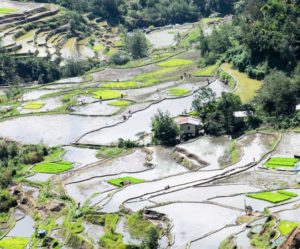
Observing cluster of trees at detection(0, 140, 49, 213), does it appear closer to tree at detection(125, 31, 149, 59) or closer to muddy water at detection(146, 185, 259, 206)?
muddy water at detection(146, 185, 259, 206)

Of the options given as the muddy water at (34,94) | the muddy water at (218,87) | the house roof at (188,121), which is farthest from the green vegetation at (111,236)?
the muddy water at (34,94)

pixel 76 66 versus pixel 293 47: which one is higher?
pixel 293 47

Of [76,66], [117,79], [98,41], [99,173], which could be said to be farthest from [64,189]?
[98,41]

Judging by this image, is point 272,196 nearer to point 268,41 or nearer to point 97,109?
point 268,41

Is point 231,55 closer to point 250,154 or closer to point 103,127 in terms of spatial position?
point 103,127

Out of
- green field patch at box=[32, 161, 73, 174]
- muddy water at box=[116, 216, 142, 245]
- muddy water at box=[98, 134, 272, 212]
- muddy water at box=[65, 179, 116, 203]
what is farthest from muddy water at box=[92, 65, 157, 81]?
muddy water at box=[116, 216, 142, 245]

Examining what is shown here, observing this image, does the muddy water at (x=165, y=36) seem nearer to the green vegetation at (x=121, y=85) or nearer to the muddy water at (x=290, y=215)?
the green vegetation at (x=121, y=85)
